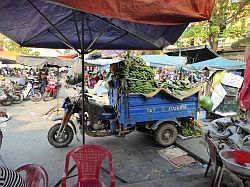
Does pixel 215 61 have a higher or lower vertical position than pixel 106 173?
higher

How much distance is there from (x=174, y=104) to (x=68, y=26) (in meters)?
3.19

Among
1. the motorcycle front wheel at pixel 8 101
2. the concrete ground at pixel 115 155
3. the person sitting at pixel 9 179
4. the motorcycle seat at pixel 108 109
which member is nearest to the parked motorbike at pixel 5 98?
the motorcycle front wheel at pixel 8 101

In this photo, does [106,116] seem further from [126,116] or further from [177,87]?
[177,87]

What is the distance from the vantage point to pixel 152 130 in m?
5.86

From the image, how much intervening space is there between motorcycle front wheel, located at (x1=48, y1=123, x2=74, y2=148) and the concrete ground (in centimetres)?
13

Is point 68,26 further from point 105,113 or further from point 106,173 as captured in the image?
point 106,173

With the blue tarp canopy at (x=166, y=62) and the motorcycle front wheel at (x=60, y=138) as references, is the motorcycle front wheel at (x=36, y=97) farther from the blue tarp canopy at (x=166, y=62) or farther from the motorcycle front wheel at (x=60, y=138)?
the motorcycle front wheel at (x=60, y=138)

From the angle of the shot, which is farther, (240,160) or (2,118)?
(2,118)

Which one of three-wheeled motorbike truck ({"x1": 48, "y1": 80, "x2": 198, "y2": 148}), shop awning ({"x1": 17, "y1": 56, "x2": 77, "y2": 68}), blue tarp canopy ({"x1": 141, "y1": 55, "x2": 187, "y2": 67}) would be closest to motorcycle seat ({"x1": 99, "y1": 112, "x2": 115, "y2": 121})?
three-wheeled motorbike truck ({"x1": 48, "y1": 80, "x2": 198, "y2": 148})

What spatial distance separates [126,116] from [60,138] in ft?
5.84

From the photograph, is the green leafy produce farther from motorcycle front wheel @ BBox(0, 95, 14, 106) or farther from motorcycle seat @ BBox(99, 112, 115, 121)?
motorcycle front wheel @ BBox(0, 95, 14, 106)

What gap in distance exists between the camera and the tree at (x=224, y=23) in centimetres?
1295

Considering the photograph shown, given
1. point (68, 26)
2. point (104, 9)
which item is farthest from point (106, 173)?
point (104, 9)

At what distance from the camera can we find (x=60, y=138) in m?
5.69
